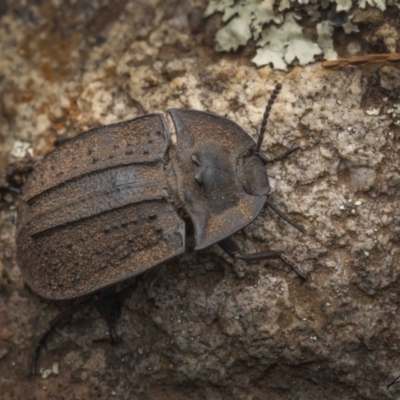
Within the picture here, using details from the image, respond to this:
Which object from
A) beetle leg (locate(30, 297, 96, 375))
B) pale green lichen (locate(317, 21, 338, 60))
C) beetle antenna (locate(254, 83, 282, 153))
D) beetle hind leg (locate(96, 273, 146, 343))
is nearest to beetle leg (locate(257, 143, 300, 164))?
beetle antenna (locate(254, 83, 282, 153))

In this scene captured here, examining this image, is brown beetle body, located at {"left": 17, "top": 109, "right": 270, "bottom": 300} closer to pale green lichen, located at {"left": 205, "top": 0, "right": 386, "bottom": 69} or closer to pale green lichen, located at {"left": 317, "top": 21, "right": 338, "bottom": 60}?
pale green lichen, located at {"left": 205, "top": 0, "right": 386, "bottom": 69}

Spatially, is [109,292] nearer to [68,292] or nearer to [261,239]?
[68,292]

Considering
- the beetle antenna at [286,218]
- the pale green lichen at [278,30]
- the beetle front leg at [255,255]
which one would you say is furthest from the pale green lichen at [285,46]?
the beetle front leg at [255,255]

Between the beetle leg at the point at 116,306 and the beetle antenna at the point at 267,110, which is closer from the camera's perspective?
the beetle antenna at the point at 267,110

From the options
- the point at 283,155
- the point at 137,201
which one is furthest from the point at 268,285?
the point at 137,201

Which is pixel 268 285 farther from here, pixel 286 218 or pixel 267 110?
pixel 267 110

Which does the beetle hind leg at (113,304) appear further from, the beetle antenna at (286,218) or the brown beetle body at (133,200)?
the beetle antenna at (286,218)
